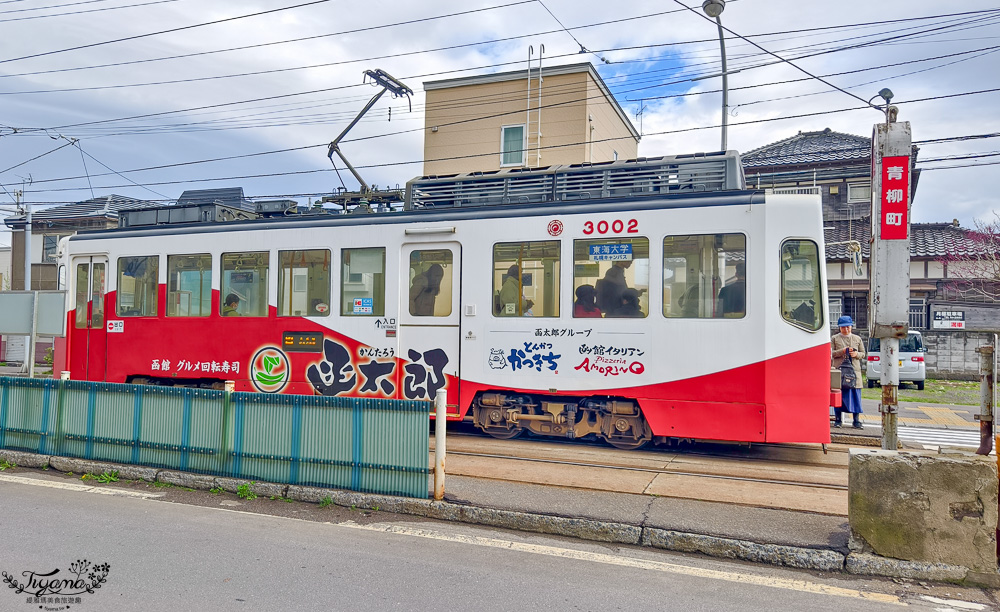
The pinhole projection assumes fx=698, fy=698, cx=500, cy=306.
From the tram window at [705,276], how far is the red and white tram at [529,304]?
0.08 ft

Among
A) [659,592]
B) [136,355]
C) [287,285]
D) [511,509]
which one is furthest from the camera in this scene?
[136,355]

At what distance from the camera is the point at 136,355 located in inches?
460

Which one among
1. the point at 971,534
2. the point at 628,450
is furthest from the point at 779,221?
the point at 971,534

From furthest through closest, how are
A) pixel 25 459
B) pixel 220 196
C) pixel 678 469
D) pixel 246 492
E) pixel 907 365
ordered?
pixel 907 365 < pixel 220 196 < pixel 25 459 < pixel 678 469 < pixel 246 492

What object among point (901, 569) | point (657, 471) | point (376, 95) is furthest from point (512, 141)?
point (901, 569)

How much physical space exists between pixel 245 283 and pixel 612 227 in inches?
229

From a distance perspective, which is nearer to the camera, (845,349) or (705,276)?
(705,276)

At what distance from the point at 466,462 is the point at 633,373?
A: 2324 millimetres

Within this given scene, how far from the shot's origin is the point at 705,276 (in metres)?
8.44

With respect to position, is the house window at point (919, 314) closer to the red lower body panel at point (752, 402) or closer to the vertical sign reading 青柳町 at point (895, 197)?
the red lower body panel at point (752, 402)

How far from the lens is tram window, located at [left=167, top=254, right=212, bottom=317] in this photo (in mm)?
11156

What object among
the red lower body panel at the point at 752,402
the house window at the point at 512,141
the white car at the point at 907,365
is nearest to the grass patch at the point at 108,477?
the red lower body panel at the point at 752,402

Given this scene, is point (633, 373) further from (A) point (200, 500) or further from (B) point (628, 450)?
(A) point (200, 500)

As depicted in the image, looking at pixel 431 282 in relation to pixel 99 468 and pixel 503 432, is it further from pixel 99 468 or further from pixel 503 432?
pixel 99 468
